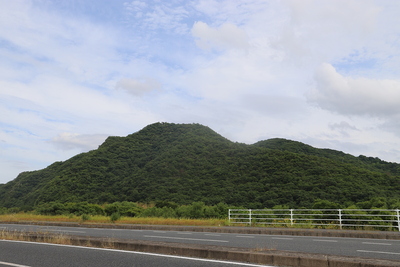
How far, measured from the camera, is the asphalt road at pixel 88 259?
746 cm

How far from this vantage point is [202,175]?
69062mm

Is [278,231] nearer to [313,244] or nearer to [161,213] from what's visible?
[313,244]

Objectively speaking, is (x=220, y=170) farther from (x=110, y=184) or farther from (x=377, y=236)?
(x=377, y=236)

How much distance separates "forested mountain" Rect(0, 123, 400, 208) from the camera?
51.7 m

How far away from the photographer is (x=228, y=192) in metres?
57.8

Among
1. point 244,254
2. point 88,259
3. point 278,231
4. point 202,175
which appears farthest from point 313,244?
point 202,175

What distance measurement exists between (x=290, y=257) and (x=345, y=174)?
53854 millimetres

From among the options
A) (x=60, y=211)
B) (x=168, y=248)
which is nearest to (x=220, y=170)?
(x=60, y=211)

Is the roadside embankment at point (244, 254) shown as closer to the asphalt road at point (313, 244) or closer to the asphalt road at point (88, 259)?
the asphalt road at point (88, 259)

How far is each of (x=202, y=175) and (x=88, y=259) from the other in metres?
61.2

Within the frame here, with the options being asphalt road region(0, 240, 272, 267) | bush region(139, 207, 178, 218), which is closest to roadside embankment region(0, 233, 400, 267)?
asphalt road region(0, 240, 272, 267)

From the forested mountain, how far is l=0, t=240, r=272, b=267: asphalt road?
4001 cm

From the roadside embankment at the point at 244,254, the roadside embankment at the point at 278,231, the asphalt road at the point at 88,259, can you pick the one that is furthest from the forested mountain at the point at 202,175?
the asphalt road at the point at 88,259

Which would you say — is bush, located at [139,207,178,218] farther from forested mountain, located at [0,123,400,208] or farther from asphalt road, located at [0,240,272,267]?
asphalt road, located at [0,240,272,267]
